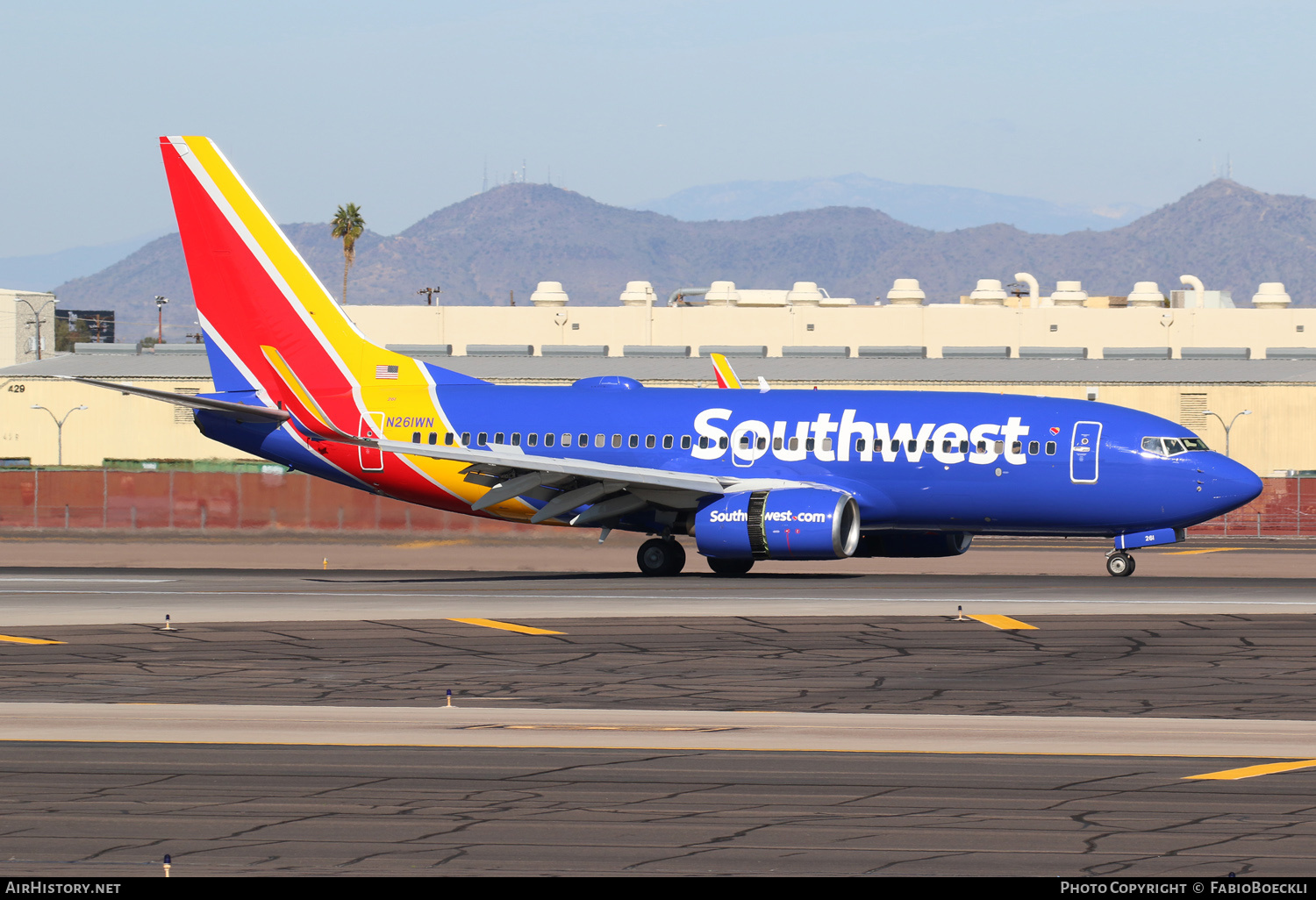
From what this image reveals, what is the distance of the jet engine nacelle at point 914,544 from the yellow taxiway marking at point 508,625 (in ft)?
42.7

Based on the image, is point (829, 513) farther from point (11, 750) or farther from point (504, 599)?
point (11, 750)

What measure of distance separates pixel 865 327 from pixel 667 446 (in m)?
88.8

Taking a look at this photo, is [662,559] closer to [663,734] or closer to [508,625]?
[508,625]

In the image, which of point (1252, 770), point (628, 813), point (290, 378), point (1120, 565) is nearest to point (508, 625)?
point (628, 813)

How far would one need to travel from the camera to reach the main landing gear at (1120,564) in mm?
38188

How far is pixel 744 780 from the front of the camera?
15695 millimetres

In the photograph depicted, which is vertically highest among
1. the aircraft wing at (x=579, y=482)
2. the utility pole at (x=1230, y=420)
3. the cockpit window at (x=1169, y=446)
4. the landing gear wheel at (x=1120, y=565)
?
the utility pole at (x=1230, y=420)

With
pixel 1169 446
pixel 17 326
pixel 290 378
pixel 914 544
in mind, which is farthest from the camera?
pixel 17 326

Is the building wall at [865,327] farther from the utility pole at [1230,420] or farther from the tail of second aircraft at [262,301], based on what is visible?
the tail of second aircraft at [262,301]

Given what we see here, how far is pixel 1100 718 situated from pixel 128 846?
38.2ft

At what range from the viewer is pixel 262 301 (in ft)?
139

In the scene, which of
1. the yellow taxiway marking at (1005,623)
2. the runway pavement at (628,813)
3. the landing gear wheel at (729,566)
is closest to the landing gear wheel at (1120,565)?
the landing gear wheel at (729,566)

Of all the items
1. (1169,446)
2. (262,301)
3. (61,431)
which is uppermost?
(262,301)

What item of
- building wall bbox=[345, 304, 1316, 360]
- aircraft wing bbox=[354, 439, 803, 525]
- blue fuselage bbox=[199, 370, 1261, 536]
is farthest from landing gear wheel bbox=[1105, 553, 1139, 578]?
building wall bbox=[345, 304, 1316, 360]
